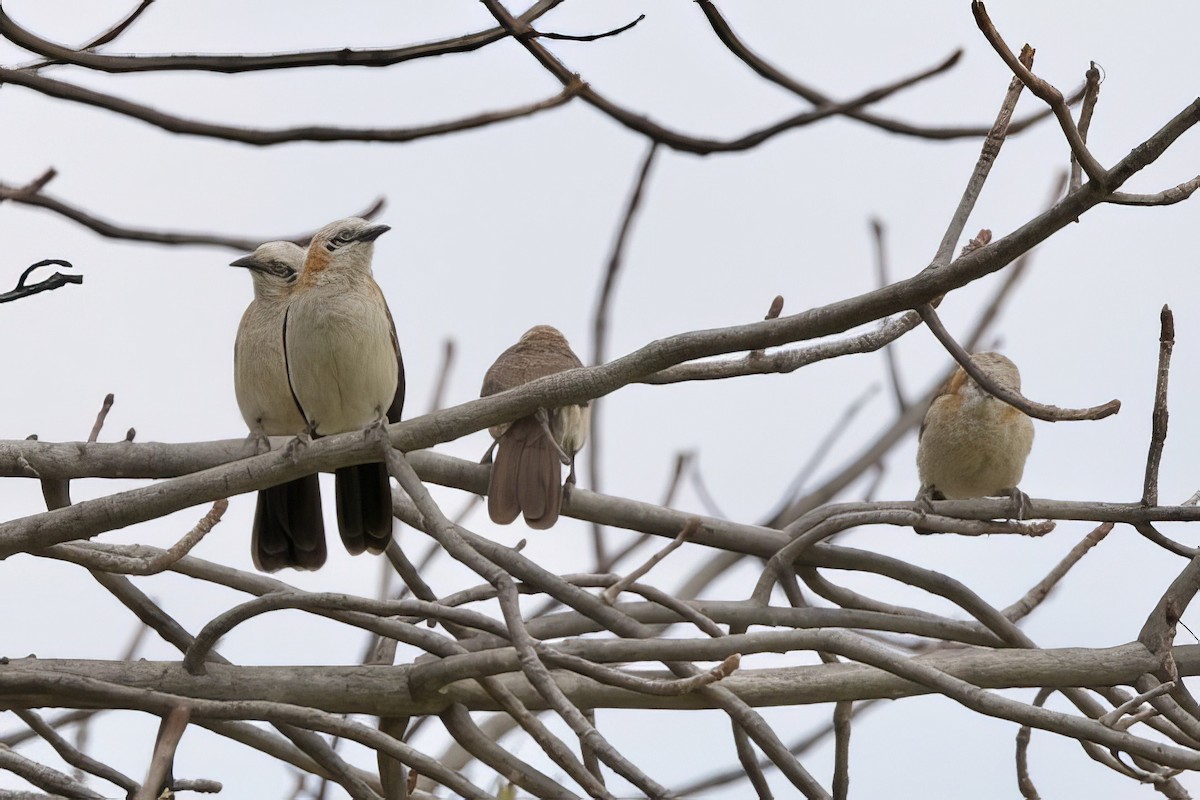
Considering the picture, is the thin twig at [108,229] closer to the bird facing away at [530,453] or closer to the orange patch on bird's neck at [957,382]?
the bird facing away at [530,453]

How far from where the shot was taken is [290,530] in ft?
19.5

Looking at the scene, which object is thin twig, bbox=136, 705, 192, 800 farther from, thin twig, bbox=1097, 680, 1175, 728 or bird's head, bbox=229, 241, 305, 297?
bird's head, bbox=229, 241, 305, 297

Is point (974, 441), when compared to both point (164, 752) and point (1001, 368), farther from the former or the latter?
point (164, 752)

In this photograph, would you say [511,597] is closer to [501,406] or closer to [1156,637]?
[501,406]

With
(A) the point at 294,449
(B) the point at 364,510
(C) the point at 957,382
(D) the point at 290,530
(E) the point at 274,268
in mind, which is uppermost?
(E) the point at 274,268

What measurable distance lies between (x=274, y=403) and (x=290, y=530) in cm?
74

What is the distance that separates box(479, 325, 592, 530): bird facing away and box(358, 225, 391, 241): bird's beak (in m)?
0.94

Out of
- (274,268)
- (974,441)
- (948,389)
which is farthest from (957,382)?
(274,268)

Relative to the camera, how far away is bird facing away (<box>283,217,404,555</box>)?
5.47 metres

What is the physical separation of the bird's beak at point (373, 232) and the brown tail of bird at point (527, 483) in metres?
1.07

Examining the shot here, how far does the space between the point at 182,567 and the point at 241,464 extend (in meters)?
0.86

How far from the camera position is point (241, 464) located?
372cm

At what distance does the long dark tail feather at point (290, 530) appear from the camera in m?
5.90

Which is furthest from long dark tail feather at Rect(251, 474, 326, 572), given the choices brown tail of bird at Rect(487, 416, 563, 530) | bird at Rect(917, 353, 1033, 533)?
bird at Rect(917, 353, 1033, 533)
